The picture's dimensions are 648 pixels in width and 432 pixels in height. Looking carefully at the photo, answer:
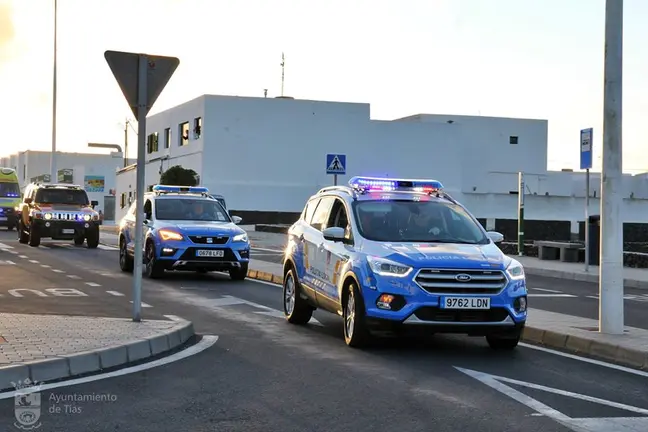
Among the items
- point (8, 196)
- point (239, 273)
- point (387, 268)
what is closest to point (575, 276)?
point (239, 273)

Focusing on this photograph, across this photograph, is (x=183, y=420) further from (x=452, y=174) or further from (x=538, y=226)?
(x=452, y=174)

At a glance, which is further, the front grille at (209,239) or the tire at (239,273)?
the tire at (239,273)

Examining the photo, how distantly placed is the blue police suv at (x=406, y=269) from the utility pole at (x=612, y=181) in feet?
4.21

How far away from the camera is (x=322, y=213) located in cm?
1199

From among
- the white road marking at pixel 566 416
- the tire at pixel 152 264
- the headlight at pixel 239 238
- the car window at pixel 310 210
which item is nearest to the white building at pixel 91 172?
the tire at pixel 152 264

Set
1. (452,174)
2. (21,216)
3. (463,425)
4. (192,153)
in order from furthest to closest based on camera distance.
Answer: (452,174), (192,153), (21,216), (463,425)

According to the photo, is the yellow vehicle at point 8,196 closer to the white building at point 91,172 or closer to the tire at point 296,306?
the tire at point 296,306

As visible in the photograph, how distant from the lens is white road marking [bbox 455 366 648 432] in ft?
20.9

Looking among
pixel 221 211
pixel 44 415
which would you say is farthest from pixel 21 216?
pixel 44 415

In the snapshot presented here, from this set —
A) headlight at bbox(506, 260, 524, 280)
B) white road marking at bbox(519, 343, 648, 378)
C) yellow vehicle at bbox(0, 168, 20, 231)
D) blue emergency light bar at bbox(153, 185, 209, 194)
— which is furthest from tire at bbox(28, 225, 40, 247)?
headlight at bbox(506, 260, 524, 280)

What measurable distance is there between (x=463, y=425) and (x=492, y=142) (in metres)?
67.0

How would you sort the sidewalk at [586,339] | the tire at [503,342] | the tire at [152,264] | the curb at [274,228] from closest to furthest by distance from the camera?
the sidewalk at [586,339], the tire at [503,342], the tire at [152,264], the curb at [274,228]

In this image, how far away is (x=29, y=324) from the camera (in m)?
10.2

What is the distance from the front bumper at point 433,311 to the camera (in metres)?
9.33
